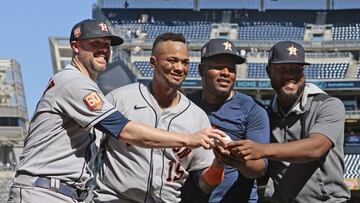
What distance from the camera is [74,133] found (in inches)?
139

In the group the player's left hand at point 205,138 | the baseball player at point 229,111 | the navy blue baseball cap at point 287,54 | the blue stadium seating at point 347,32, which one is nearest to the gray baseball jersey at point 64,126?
the player's left hand at point 205,138

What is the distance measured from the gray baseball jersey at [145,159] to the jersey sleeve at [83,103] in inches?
13.0

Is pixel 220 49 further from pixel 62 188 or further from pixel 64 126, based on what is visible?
pixel 62 188

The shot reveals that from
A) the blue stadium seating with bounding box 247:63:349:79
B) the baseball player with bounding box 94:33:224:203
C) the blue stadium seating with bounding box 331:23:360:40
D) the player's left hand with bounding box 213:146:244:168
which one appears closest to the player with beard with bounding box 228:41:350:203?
the player's left hand with bounding box 213:146:244:168

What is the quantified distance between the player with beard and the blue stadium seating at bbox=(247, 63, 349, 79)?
3383cm

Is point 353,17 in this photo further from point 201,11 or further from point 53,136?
point 53,136

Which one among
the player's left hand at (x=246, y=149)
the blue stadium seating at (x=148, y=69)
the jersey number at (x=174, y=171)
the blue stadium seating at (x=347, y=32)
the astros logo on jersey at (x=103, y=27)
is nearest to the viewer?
the player's left hand at (x=246, y=149)

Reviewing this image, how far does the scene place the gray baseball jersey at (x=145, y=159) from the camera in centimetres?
368

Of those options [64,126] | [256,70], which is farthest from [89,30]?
[256,70]

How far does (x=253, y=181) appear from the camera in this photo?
169 inches

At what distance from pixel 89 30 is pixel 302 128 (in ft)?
4.67

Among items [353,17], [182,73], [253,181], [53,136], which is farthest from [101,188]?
[353,17]

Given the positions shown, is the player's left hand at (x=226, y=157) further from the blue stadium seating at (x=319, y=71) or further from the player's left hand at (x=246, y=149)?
the blue stadium seating at (x=319, y=71)

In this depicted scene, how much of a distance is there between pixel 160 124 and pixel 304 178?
0.98 meters
